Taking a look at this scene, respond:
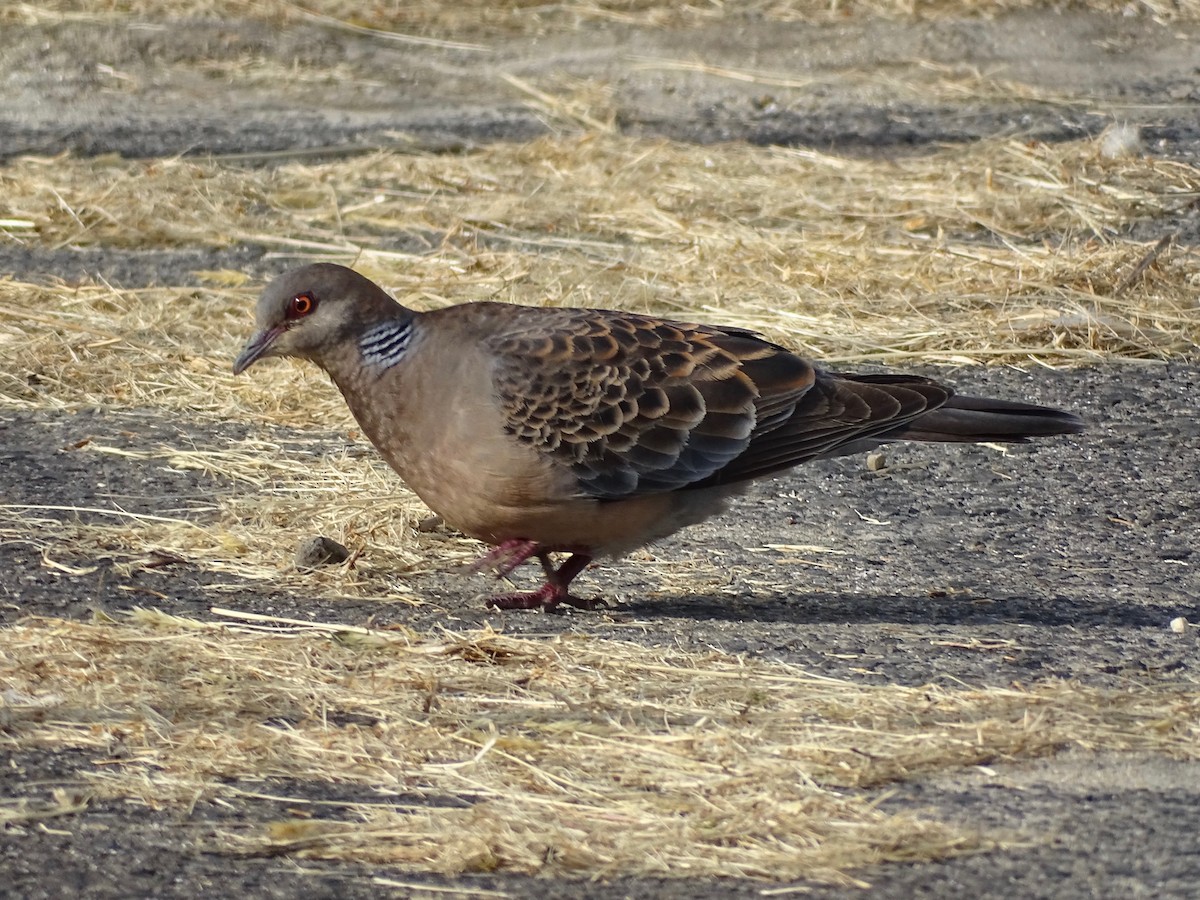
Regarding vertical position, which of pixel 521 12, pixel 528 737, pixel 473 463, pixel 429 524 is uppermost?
pixel 521 12

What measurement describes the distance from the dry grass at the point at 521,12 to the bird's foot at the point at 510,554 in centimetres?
941

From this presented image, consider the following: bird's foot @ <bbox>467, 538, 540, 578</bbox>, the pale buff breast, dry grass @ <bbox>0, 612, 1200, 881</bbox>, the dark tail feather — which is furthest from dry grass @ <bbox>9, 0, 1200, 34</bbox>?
dry grass @ <bbox>0, 612, 1200, 881</bbox>

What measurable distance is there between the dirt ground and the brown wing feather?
432 millimetres

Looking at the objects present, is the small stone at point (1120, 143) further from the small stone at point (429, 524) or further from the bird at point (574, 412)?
the small stone at point (429, 524)

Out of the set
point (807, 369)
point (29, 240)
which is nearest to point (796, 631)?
point (807, 369)

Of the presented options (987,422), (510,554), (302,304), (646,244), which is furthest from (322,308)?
(646,244)

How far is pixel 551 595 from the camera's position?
502 cm

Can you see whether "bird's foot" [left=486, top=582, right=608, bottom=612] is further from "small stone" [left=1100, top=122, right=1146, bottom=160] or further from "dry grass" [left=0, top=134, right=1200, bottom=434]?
"small stone" [left=1100, top=122, right=1146, bottom=160]

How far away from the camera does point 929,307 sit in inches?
314

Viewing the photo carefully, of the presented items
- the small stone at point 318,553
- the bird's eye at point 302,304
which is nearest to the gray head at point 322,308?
the bird's eye at point 302,304

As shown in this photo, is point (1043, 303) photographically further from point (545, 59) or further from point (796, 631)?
point (545, 59)

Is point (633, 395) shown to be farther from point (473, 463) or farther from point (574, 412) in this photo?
point (473, 463)

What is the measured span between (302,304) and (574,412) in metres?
0.86

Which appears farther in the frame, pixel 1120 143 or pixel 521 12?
pixel 521 12
